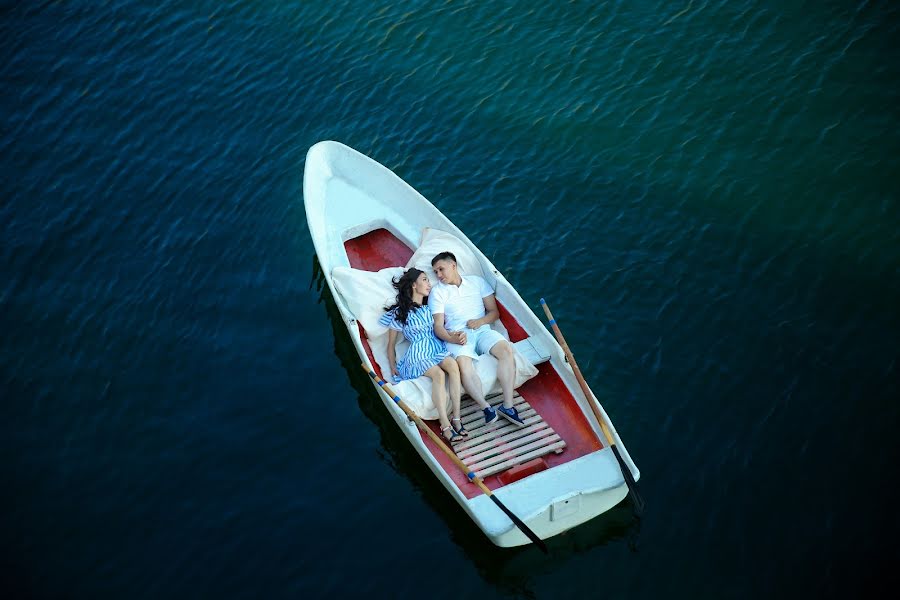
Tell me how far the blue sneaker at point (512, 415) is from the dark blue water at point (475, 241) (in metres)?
1.15

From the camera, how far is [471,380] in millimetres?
9703

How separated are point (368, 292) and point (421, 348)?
139 cm

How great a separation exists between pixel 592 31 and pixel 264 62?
649cm

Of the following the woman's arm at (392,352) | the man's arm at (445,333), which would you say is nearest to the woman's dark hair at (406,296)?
the woman's arm at (392,352)

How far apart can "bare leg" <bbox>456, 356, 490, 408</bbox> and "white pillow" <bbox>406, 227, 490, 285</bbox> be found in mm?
1467

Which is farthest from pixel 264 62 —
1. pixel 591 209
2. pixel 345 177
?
pixel 591 209

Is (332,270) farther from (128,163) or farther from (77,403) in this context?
(128,163)

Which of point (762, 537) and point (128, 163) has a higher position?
point (128, 163)

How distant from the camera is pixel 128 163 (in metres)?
15.7

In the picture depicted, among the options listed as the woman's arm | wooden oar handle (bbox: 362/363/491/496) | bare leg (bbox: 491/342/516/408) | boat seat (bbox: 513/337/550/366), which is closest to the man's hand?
bare leg (bbox: 491/342/516/408)

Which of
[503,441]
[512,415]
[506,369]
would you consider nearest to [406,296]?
[506,369]

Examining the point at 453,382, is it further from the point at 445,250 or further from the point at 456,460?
the point at 445,250

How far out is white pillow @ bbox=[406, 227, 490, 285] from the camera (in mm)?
11070

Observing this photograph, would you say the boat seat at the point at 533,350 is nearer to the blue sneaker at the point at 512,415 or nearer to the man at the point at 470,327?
the man at the point at 470,327
